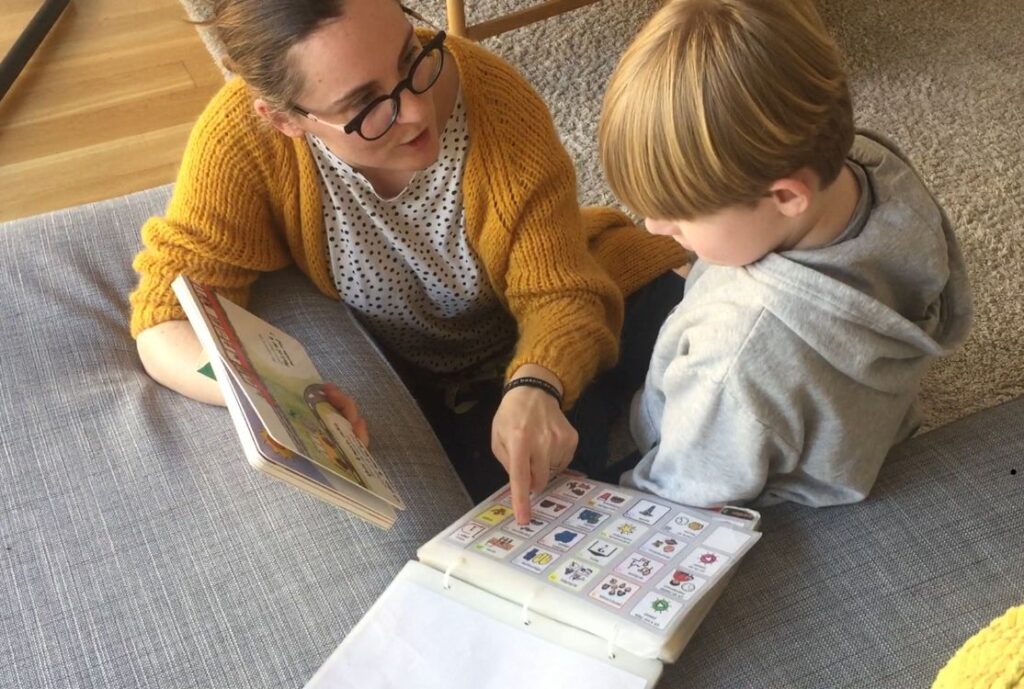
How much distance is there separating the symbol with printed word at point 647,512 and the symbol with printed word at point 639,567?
0.05 m

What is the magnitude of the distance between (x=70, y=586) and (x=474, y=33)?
4.53ft

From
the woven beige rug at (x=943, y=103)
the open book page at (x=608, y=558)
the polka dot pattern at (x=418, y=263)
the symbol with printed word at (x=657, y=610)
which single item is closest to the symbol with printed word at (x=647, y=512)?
the open book page at (x=608, y=558)

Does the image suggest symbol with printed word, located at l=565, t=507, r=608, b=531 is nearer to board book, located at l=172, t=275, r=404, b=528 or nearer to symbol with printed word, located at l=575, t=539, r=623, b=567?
symbol with printed word, located at l=575, t=539, r=623, b=567

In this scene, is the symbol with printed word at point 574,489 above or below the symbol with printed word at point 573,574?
below

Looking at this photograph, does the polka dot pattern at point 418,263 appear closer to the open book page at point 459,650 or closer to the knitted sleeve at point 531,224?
the knitted sleeve at point 531,224

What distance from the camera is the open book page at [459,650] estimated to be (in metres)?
0.77

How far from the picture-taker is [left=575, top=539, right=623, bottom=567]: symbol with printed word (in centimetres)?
83

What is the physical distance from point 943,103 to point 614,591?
1476 mm

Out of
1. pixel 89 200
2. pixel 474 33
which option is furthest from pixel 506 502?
pixel 89 200

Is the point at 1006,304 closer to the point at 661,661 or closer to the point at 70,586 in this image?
the point at 661,661

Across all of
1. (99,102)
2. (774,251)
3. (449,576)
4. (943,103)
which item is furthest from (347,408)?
(99,102)

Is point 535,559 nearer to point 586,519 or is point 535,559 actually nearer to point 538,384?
point 586,519

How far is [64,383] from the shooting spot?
1049 mm

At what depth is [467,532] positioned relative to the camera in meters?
0.88
